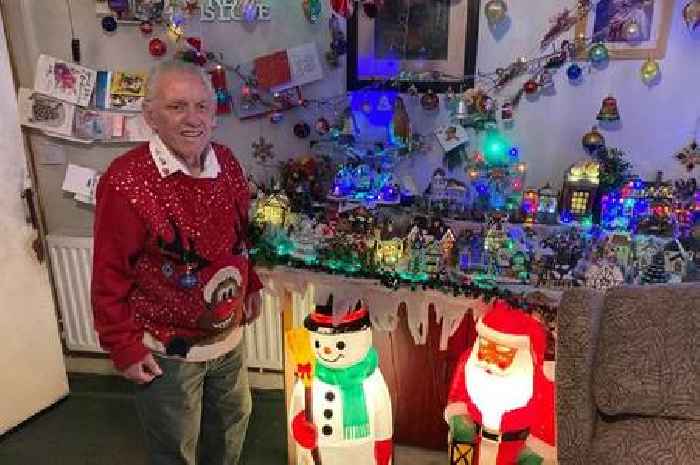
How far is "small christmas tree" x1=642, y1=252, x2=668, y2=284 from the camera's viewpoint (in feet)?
5.61

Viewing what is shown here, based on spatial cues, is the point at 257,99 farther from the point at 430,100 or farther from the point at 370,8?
the point at 430,100

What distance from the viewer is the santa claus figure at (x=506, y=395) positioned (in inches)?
59.8

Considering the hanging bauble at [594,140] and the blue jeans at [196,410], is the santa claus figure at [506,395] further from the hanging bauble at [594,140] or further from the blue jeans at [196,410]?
the hanging bauble at [594,140]

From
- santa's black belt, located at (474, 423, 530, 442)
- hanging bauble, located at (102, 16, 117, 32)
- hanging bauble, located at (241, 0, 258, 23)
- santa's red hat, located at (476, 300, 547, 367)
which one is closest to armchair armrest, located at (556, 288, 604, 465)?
santa's red hat, located at (476, 300, 547, 367)

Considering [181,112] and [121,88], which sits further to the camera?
[121,88]

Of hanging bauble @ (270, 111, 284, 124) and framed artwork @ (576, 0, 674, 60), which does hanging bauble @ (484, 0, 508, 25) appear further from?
hanging bauble @ (270, 111, 284, 124)

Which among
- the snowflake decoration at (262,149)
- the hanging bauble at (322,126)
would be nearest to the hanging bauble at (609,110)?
the hanging bauble at (322,126)

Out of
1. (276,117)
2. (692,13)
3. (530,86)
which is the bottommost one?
(276,117)

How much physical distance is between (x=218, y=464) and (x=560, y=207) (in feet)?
4.56

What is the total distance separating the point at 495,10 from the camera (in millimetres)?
1912

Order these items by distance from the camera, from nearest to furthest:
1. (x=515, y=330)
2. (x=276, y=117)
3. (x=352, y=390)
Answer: (x=515, y=330) < (x=352, y=390) < (x=276, y=117)

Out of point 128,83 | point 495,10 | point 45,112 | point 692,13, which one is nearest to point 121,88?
point 128,83

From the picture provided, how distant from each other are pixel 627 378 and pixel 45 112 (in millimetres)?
2210

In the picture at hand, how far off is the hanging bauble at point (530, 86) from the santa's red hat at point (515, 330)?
0.82 meters
